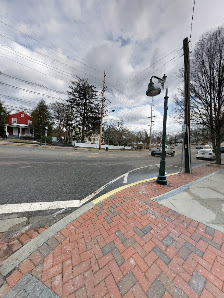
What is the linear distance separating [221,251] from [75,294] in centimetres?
214

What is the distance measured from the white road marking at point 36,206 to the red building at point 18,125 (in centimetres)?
4107

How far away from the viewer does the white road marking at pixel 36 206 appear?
2838 millimetres

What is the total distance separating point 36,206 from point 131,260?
260cm

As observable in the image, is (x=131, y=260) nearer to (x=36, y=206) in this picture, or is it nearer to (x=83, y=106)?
(x=36, y=206)

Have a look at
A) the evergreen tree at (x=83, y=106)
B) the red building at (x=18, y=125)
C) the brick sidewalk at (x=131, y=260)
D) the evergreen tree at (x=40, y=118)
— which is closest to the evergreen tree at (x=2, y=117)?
the red building at (x=18, y=125)

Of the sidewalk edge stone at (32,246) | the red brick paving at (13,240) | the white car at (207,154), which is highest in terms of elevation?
the white car at (207,154)

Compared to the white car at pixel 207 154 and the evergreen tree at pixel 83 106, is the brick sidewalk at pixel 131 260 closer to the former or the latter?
the white car at pixel 207 154

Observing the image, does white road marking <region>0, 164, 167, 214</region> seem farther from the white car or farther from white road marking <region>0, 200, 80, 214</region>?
the white car

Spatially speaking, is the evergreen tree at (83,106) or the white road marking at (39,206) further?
the evergreen tree at (83,106)

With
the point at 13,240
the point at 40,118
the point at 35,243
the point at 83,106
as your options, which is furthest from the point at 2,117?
the point at 35,243

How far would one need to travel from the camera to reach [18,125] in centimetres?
3631

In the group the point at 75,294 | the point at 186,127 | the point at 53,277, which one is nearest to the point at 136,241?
the point at 75,294

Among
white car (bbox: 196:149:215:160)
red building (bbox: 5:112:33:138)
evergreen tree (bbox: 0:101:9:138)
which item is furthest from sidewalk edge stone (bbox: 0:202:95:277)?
evergreen tree (bbox: 0:101:9:138)

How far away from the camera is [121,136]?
1596 inches
